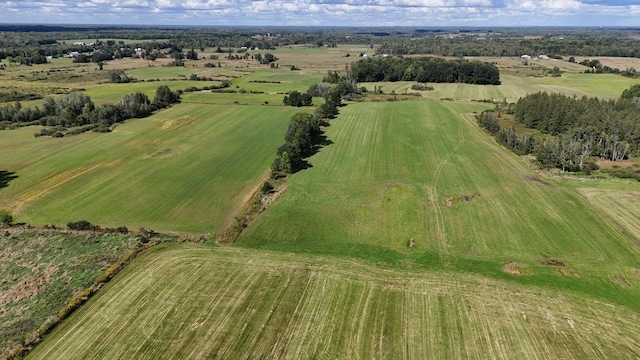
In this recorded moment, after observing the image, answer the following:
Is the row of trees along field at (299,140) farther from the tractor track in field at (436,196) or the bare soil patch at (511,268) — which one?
the bare soil patch at (511,268)

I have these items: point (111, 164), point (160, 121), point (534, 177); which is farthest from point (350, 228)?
point (160, 121)

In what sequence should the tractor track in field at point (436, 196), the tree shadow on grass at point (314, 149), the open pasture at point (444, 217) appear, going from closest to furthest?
the open pasture at point (444, 217)
the tractor track in field at point (436, 196)
the tree shadow on grass at point (314, 149)

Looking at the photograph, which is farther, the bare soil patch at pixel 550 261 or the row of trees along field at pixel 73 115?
the row of trees along field at pixel 73 115

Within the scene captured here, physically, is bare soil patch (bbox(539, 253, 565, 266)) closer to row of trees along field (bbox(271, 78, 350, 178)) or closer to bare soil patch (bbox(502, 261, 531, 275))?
bare soil patch (bbox(502, 261, 531, 275))

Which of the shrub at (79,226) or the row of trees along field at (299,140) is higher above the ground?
the row of trees along field at (299,140)

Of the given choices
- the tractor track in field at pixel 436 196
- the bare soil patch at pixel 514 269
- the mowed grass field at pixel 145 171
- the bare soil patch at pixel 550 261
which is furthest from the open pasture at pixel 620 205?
the mowed grass field at pixel 145 171

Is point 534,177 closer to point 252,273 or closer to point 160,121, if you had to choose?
point 252,273

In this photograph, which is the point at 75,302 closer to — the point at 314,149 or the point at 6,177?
the point at 6,177

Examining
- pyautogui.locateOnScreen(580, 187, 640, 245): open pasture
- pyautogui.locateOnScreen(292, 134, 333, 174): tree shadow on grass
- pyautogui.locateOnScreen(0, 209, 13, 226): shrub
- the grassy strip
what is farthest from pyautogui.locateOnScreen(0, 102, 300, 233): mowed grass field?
pyautogui.locateOnScreen(580, 187, 640, 245): open pasture
